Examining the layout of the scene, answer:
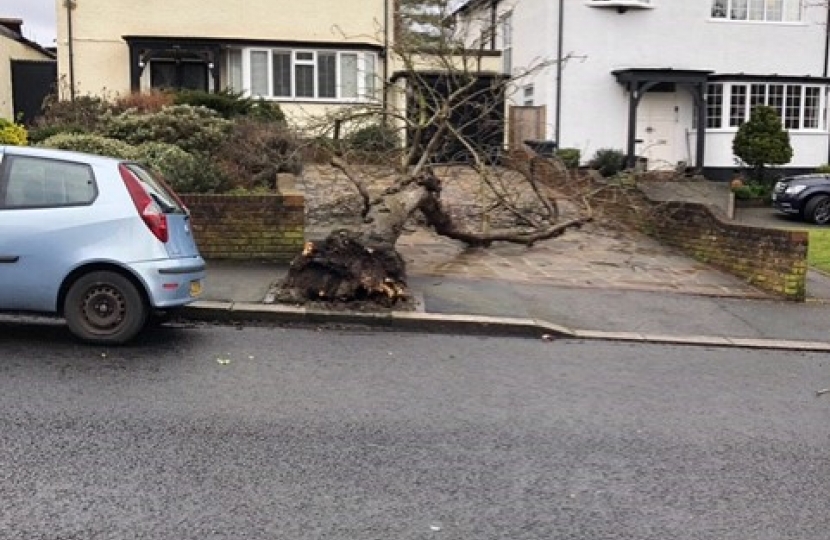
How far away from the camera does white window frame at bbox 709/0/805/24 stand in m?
25.4

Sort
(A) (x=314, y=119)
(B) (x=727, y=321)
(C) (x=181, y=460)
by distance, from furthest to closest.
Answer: (A) (x=314, y=119) < (B) (x=727, y=321) < (C) (x=181, y=460)

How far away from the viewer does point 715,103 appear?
25.3 meters

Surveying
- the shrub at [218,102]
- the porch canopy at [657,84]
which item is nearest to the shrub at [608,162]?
the porch canopy at [657,84]

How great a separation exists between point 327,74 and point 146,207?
19048 mm

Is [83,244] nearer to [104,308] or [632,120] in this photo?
[104,308]

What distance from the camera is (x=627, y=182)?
16562mm

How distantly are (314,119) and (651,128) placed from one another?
14.9 metres

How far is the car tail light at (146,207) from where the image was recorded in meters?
7.19

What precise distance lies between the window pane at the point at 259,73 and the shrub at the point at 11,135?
9.76 meters

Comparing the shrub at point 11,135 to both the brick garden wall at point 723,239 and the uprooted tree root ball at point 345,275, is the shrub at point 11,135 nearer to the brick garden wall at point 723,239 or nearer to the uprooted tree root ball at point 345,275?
the uprooted tree root ball at point 345,275

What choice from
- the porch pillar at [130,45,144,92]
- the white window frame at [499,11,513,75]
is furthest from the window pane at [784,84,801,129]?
the porch pillar at [130,45,144,92]

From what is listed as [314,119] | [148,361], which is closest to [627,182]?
[314,119]

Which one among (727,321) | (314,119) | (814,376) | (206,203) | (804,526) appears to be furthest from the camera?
(314,119)

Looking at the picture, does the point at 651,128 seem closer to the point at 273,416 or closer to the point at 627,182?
the point at 627,182
